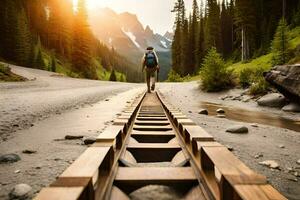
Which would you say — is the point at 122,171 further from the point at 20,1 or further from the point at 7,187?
the point at 20,1

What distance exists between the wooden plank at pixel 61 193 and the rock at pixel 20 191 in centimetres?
78

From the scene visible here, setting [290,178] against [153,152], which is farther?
[153,152]

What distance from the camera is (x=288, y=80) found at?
8.74 metres

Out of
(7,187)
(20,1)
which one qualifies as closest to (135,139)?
(7,187)

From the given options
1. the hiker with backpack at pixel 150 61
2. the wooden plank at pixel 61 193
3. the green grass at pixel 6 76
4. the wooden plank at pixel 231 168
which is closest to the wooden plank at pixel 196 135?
the wooden plank at pixel 231 168

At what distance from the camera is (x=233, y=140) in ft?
13.6

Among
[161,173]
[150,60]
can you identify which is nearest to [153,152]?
[161,173]

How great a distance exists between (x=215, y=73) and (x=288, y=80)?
621 cm

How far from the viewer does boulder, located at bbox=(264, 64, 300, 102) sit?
849cm

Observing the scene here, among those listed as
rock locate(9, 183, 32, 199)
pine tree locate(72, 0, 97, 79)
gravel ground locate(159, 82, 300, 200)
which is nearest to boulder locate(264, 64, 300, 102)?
gravel ground locate(159, 82, 300, 200)

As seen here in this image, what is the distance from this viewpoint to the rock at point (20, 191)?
1959mm

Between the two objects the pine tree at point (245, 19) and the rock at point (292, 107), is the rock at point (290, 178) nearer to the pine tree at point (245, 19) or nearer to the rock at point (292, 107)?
the rock at point (292, 107)

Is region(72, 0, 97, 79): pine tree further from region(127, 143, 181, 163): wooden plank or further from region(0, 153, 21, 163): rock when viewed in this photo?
region(127, 143, 181, 163): wooden plank

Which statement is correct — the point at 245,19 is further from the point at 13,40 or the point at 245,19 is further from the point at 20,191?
the point at 20,191
